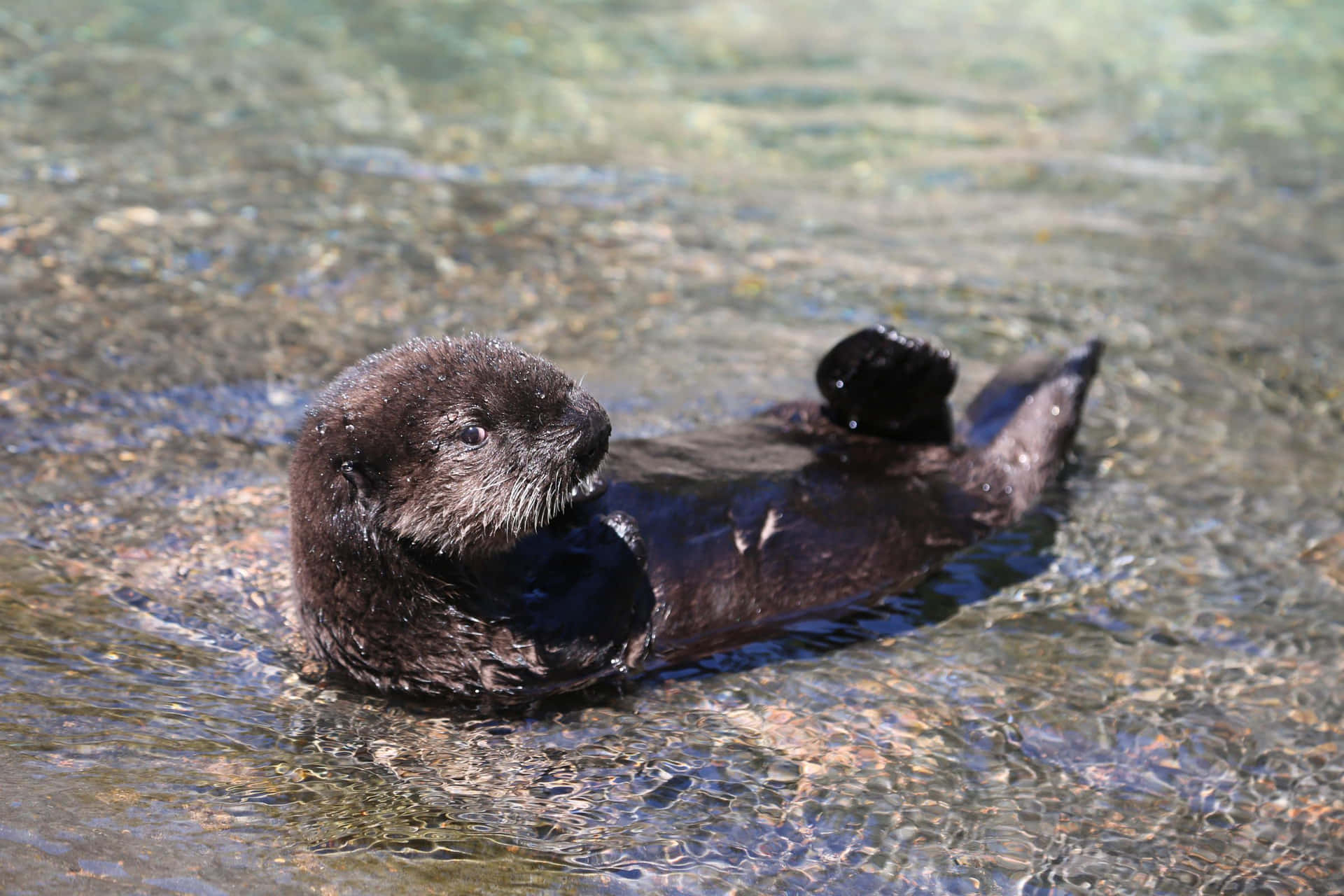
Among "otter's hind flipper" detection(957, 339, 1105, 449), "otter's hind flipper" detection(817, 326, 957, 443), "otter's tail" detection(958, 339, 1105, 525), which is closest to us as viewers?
"otter's hind flipper" detection(817, 326, 957, 443)

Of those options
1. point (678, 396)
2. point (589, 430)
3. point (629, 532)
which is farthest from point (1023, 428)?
point (589, 430)

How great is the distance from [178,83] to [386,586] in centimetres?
617

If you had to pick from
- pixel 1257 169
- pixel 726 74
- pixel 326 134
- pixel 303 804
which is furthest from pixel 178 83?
pixel 1257 169

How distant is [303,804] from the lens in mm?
2734

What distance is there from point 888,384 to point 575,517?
→ 1274 mm

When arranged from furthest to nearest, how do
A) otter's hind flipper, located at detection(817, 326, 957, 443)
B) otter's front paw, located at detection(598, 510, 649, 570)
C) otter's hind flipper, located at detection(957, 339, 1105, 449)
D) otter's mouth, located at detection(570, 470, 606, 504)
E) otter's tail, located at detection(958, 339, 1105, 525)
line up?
otter's hind flipper, located at detection(957, 339, 1105, 449)
otter's tail, located at detection(958, 339, 1105, 525)
otter's hind flipper, located at detection(817, 326, 957, 443)
otter's front paw, located at detection(598, 510, 649, 570)
otter's mouth, located at detection(570, 470, 606, 504)

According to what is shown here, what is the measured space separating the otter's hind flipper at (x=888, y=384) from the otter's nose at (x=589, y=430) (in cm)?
125

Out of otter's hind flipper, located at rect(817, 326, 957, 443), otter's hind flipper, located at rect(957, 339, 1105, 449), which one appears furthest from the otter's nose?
otter's hind flipper, located at rect(957, 339, 1105, 449)

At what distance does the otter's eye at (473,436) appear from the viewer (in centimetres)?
315

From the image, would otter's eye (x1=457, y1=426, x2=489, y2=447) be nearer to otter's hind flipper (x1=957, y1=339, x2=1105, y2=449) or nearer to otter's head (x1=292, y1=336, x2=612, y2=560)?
otter's head (x1=292, y1=336, x2=612, y2=560)

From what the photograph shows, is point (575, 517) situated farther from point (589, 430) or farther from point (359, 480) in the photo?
point (359, 480)

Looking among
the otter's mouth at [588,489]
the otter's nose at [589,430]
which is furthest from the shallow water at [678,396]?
the otter's nose at [589,430]

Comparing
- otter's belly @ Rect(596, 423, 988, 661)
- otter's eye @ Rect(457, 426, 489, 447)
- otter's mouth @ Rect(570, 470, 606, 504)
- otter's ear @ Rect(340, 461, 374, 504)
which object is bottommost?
otter's belly @ Rect(596, 423, 988, 661)

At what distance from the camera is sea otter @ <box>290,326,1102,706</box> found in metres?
3.17
